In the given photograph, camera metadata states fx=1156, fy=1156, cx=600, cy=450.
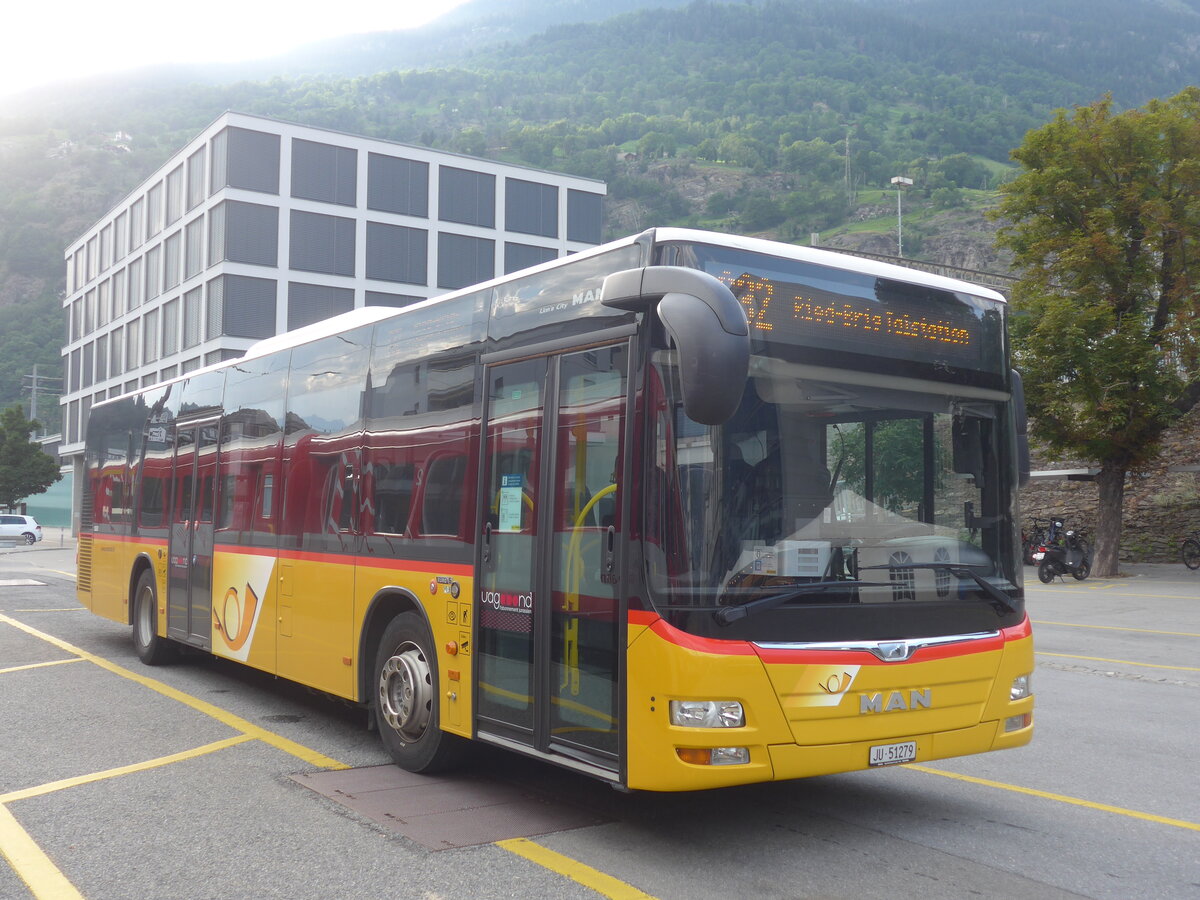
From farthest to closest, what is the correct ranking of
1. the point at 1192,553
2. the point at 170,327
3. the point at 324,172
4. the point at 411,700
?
the point at 170,327, the point at 324,172, the point at 1192,553, the point at 411,700

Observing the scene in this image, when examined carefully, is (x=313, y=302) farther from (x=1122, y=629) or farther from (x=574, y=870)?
(x=574, y=870)

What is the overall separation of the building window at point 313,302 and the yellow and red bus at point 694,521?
49176mm

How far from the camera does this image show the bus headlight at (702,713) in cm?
494

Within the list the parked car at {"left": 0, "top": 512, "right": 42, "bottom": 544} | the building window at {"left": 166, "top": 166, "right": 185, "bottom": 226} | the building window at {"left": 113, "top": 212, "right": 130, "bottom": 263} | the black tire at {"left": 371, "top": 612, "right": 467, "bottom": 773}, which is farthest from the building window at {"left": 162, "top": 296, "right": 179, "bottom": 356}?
the black tire at {"left": 371, "top": 612, "right": 467, "bottom": 773}

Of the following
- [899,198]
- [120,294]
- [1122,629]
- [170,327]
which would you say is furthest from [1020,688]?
[120,294]

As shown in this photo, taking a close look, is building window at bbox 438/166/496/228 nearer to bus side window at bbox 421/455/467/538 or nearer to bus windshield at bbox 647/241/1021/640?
bus side window at bbox 421/455/467/538

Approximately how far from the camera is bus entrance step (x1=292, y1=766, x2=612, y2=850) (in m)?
5.58

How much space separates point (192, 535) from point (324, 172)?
4835 centimetres

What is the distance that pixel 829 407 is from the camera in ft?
17.8

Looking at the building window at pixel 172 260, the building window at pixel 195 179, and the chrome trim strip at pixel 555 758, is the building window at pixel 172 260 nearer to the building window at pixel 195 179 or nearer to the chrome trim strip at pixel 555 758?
the building window at pixel 195 179

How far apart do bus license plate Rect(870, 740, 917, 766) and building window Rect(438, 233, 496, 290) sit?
55032 mm

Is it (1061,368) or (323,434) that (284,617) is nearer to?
(323,434)

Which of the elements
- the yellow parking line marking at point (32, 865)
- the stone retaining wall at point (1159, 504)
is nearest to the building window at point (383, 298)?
the stone retaining wall at point (1159, 504)

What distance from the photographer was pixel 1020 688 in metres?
5.93
